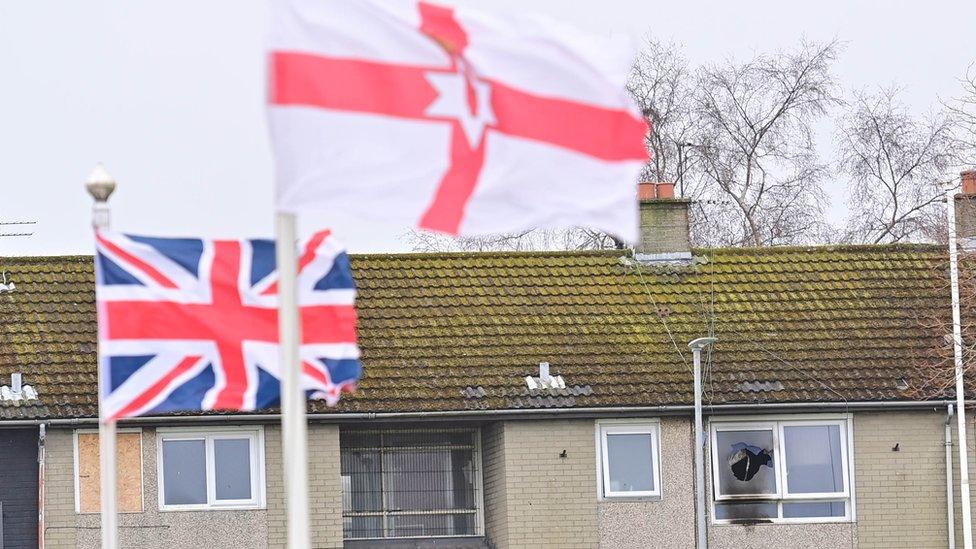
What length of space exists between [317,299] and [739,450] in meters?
15.1

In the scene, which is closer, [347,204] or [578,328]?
[347,204]

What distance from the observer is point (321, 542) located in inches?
1135

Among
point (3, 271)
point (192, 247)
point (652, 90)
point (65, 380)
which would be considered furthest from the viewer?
point (652, 90)

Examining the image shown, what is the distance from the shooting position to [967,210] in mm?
32781

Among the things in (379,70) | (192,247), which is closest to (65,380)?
(192,247)

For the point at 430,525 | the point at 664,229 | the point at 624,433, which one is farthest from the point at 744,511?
the point at 664,229

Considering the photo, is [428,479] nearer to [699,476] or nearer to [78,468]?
[699,476]

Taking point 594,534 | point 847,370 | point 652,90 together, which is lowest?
point 594,534

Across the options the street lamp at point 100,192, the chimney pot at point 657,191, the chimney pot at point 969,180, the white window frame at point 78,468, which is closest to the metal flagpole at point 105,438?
the street lamp at point 100,192

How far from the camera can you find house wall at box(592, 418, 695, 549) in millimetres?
29453

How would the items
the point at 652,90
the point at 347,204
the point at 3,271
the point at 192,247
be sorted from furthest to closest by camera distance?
the point at 652,90 < the point at 3,271 < the point at 192,247 < the point at 347,204

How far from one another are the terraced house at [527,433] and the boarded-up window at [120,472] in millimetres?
30

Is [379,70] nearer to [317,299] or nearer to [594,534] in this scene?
[317,299]

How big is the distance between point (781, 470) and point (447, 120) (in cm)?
1811
